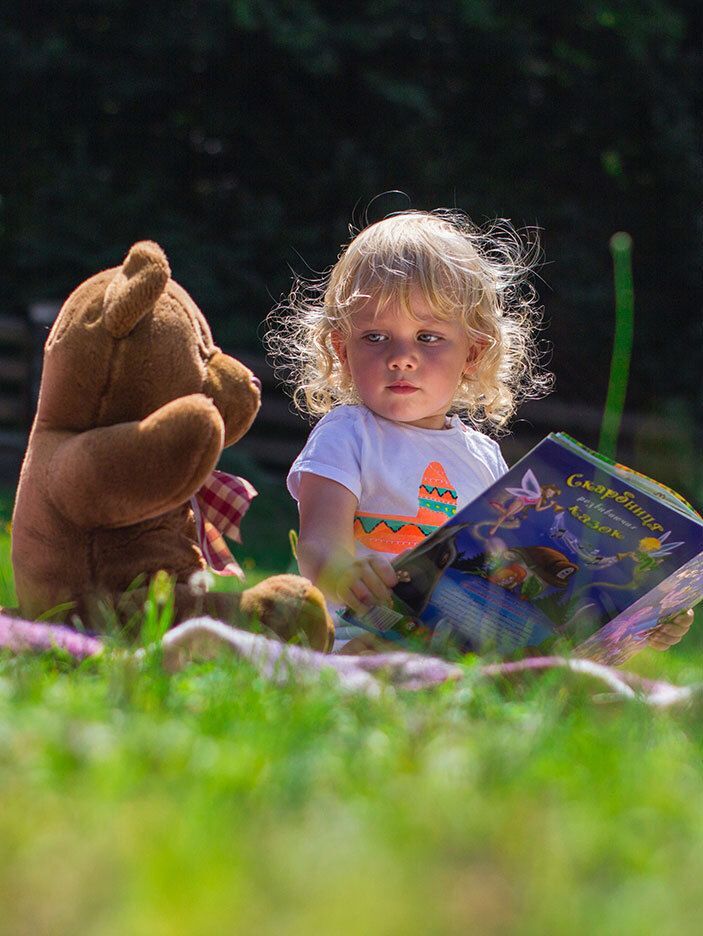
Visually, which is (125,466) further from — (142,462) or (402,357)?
(402,357)

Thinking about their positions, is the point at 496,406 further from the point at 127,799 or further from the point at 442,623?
the point at 127,799

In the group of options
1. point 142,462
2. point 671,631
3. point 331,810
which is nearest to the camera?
point 331,810

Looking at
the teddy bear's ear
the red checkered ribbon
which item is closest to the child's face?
the red checkered ribbon

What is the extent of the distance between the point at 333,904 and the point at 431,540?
4.54ft

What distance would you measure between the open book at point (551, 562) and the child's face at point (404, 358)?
0.62m

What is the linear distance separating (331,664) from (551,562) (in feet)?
2.07

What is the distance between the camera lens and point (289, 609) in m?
2.16

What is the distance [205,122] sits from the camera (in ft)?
28.2

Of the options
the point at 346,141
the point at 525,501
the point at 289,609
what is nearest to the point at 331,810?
the point at 289,609

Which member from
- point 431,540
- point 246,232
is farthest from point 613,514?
point 246,232

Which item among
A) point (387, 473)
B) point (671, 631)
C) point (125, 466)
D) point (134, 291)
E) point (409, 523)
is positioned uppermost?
point (134, 291)

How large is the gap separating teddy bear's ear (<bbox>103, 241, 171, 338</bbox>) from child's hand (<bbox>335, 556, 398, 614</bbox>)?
662mm

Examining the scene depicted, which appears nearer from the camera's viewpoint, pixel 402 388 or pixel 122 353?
pixel 122 353

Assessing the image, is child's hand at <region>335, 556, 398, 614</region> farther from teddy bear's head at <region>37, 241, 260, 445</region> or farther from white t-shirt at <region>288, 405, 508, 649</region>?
teddy bear's head at <region>37, 241, 260, 445</region>
